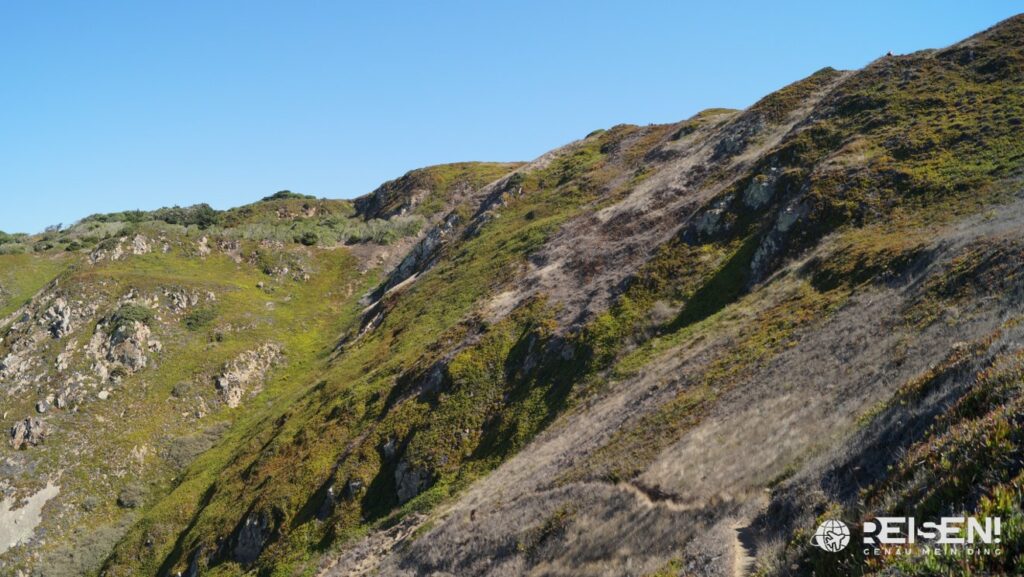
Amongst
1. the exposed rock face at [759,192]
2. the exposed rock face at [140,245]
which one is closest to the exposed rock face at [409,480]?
the exposed rock face at [759,192]

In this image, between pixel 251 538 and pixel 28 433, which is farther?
pixel 28 433

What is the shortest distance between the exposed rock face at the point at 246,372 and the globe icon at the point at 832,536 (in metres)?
68.5

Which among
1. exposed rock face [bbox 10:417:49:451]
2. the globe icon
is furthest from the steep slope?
the globe icon

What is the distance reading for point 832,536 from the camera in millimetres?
11562

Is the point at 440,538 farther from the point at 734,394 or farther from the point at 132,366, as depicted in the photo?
the point at 132,366

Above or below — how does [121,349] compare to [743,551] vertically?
above

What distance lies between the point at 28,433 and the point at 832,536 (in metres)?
72.9

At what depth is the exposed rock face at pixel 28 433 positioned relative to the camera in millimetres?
55750

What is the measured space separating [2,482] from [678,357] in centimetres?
6270

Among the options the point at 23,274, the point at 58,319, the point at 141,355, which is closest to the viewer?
the point at 141,355

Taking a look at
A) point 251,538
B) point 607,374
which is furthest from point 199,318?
point 607,374
